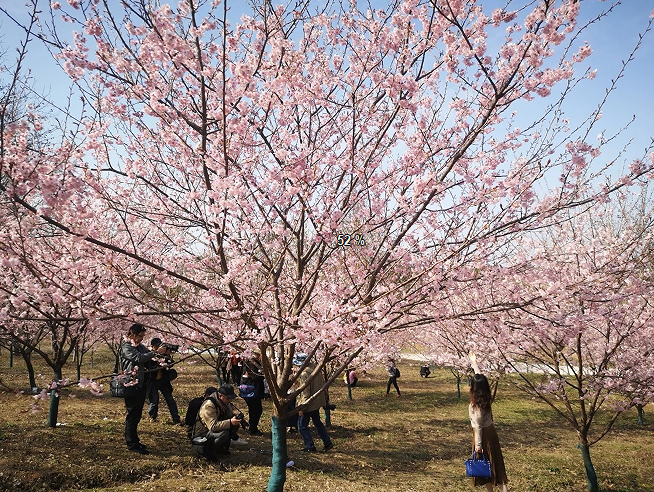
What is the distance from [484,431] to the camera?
5645 mm

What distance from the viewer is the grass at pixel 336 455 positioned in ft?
19.0

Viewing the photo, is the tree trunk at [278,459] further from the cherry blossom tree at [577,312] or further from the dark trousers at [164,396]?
the dark trousers at [164,396]

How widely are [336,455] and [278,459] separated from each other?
12.1 feet

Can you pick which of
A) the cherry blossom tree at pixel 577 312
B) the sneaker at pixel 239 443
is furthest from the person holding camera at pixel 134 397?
the cherry blossom tree at pixel 577 312

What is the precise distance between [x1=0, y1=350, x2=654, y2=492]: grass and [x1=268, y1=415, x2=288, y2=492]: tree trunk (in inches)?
47.1

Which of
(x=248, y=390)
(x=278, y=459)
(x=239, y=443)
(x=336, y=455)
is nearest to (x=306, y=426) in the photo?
(x=336, y=455)

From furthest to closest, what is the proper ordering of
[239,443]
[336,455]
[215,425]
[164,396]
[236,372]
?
[236,372], [164,396], [336,455], [239,443], [215,425]

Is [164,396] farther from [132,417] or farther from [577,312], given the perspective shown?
[577,312]

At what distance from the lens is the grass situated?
580 centimetres

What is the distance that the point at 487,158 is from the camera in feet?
15.5

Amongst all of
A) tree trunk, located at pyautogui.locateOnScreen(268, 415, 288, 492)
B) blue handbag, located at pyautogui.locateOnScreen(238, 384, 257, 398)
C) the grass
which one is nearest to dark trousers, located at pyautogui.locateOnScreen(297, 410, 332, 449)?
the grass

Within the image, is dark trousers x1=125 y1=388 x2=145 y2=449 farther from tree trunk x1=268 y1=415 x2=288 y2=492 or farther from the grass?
tree trunk x1=268 y1=415 x2=288 y2=492

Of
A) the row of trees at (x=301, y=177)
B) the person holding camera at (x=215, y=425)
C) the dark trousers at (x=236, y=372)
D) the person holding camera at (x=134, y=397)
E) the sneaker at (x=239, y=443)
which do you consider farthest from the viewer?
the dark trousers at (x=236, y=372)

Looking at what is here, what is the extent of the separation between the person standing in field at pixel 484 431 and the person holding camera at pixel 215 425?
138 inches
